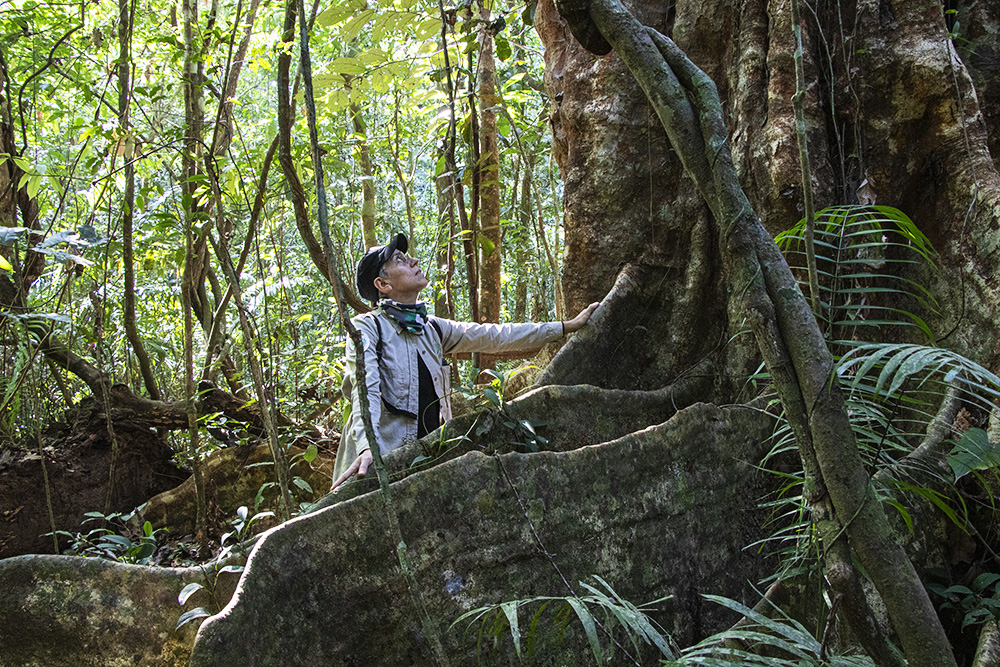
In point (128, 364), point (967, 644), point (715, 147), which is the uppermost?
A: point (715, 147)

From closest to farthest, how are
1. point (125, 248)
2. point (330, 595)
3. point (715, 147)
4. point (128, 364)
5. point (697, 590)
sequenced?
1. point (715, 147)
2. point (330, 595)
3. point (697, 590)
4. point (125, 248)
5. point (128, 364)

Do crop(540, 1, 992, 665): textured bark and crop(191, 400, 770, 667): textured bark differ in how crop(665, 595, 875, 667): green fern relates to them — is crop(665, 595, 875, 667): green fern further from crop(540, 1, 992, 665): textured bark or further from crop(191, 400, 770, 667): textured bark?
crop(191, 400, 770, 667): textured bark

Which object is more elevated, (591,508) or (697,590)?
(591,508)

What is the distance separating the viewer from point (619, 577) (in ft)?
7.55

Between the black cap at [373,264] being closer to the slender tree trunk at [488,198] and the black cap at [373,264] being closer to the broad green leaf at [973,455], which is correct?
the slender tree trunk at [488,198]

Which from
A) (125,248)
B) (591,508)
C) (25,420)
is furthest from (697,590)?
(25,420)

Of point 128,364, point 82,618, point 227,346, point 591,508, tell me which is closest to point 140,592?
point 82,618

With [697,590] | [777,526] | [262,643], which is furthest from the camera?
[777,526]

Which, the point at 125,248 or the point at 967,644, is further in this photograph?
the point at 125,248

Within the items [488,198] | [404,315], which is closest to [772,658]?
[404,315]

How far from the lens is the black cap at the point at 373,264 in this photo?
11.2 ft

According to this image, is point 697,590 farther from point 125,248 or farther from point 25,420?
point 25,420

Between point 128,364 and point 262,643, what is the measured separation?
412 cm

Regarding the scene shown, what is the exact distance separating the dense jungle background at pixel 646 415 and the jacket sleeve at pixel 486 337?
0.97 feet
